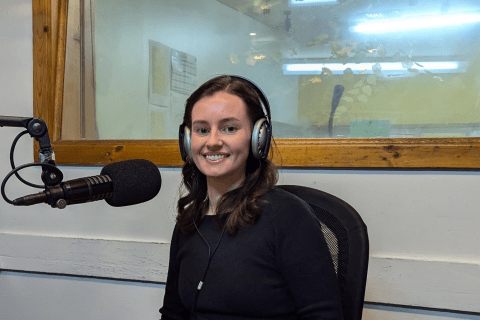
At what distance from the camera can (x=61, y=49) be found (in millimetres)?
2037

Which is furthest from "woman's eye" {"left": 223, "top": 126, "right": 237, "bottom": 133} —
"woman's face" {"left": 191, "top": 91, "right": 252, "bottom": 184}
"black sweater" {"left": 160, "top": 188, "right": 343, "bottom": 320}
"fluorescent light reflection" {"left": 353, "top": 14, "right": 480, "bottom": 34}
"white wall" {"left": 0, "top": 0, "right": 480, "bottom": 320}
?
"fluorescent light reflection" {"left": 353, "top": 14, "right": 480, "bottom": 34}

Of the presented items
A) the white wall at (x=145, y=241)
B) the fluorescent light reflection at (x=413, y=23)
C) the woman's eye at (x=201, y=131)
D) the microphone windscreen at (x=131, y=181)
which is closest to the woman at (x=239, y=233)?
the woman's eye at (x=201, y=131)

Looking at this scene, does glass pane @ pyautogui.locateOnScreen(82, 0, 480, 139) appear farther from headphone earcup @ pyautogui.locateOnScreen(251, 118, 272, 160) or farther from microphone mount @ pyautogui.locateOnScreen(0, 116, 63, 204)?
microphone mount @ pyautogui.locateOnScreen(0, 116, 63, 204)

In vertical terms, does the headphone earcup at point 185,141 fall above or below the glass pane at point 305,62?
below

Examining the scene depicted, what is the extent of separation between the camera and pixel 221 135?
1207 mm

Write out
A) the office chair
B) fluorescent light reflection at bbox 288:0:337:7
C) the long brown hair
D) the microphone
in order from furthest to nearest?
fluorescent light reflection at bbox 288:0:337:7
the long brown hair
the office chair
the microphone

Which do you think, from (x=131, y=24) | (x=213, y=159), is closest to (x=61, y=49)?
(x=131, y=24)

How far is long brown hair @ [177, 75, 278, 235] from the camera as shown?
1180 millimetres

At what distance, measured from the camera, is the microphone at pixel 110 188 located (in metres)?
0.82

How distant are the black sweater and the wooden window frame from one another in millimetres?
Result: 502

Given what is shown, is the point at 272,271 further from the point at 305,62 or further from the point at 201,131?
the point at 305,62

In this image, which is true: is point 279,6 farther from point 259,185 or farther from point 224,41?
point 259,185

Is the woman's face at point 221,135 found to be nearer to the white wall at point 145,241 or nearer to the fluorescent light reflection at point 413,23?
the white wall at point 145,241

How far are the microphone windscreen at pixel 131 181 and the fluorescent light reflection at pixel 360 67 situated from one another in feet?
2.94
